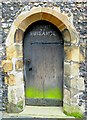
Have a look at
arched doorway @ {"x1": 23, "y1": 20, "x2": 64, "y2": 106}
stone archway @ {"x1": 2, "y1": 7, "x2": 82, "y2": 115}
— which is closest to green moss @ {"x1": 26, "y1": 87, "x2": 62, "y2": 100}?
arched doorway @ {"x1": 23, "y1": 20, "x2": 64, "y2": 106}

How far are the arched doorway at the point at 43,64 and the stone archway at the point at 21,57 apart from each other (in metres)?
0.22

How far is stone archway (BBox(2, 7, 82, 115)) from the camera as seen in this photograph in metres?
4.80

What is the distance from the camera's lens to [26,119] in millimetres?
4969

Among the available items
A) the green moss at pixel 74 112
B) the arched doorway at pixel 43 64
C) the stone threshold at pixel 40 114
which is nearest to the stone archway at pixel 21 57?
the green moss at pixel 74 112

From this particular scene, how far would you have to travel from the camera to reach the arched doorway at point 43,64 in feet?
17.0

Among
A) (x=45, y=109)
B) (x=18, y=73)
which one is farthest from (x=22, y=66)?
(x=45, y=109)

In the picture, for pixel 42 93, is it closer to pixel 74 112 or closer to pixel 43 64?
pixel 43 64

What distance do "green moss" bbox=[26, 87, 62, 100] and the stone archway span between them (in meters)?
0.22

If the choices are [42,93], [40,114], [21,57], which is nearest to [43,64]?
[21,57]

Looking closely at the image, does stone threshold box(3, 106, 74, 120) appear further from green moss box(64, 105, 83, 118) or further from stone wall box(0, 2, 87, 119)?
stone wall box(0, 2, 87, 119)

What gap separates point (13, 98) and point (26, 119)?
0.45m

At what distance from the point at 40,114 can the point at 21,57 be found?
111cm

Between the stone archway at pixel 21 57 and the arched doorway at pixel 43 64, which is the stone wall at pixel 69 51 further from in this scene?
the arched doorway at pixel 43 64

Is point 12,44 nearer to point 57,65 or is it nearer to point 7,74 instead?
point 7,74
